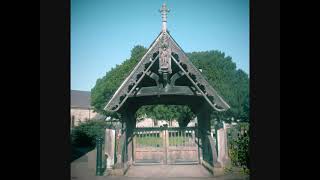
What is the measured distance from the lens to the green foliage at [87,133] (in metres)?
24.1

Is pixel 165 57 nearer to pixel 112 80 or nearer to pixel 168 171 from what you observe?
pixel 168 171

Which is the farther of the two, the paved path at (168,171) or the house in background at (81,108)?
the house in background at (81,108)

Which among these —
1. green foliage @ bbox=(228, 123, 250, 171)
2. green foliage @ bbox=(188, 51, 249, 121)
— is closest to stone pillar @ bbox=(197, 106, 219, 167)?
green foliage @ bbox=(228, 123, 250, 171)

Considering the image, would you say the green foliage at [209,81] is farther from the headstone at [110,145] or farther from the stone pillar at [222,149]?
the headstone at [110,145]

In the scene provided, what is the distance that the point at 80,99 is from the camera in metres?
74.8

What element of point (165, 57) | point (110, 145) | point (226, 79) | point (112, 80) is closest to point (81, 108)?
point (112, 80)

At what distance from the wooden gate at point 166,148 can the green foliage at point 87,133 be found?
1277 cm

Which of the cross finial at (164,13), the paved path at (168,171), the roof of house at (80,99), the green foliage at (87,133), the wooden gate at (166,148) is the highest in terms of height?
the cross finial at (164,13)

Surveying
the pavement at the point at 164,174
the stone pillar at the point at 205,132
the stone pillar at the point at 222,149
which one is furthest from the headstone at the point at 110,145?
the stone pillar at the point at 222,149

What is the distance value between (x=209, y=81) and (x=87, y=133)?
62.0 feet

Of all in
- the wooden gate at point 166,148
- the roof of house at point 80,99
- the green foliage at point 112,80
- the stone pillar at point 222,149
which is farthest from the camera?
the roof of house at point 80,99

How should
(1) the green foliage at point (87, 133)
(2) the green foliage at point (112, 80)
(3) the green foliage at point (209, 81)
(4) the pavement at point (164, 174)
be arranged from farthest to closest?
(2) the green foliage at point (112, 80), (3) the green foliage at point (209, 81), (1) the green foliage at point (87, 133), (4) the pavement at point (164, 174)

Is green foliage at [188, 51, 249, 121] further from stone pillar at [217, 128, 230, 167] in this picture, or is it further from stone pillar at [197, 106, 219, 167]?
stone pillar at [217, 128, 230, 167]
